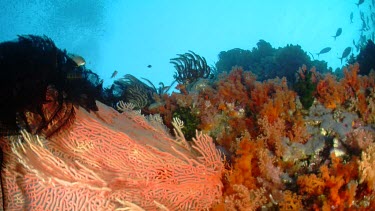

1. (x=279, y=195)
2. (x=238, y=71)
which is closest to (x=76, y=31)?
(x=238, y=71)

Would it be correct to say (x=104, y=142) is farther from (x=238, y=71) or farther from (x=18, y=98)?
(x=238, y=71)

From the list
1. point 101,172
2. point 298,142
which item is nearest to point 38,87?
point 101,172

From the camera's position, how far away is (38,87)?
10.8ft

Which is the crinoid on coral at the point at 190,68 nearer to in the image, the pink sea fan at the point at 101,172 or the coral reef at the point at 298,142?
the coral reef at the point at 298,142

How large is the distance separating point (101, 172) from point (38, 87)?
127cm

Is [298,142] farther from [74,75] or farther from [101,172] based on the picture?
[74,75]

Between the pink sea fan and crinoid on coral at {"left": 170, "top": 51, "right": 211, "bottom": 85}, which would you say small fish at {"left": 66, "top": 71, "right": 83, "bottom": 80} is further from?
crinoid on coral at {"left": 170, "top": 51, "right": 211, "bottom": 85}

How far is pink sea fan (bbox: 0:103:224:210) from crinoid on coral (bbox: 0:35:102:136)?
0.57 ft

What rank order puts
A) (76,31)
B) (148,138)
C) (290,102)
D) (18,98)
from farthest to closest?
(76,31)
(290,102)
(148,138)
(18,98)

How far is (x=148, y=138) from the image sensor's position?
159 inches

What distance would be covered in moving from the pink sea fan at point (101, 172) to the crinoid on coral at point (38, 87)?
0.17 m

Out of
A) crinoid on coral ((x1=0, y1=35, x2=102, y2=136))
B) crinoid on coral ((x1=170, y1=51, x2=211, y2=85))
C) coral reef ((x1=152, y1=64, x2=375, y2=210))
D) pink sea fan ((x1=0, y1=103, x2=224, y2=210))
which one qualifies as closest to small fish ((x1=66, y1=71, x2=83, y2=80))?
crinoid on coral ((x1=0, y1=35, x2=102, y2=136))

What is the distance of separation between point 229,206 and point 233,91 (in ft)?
9.11

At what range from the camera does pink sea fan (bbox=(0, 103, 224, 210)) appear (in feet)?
11.3
